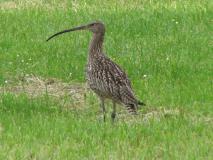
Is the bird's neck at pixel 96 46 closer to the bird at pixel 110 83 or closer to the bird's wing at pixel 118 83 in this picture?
the bird at pixel 110 83

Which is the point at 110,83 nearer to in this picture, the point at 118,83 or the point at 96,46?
the point at 118,83

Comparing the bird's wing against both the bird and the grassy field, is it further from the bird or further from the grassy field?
the grassy field

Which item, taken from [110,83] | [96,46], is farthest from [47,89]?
[110,83]

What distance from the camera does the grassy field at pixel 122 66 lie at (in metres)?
10.6

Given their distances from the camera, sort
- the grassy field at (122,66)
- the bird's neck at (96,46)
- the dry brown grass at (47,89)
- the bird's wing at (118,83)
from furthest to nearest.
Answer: the dry brown grass at (47,89) → the bird's neck at (96,46) → the bird's wing at (118,83) → the grassy field at (122,66)

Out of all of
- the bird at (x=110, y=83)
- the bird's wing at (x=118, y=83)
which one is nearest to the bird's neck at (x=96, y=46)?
the bird at (x=110, y=83)

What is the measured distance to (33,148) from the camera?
1038 centimetres

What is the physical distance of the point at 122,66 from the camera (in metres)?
14.9

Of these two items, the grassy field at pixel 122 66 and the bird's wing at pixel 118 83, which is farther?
the bird's wing at pixel 118 83

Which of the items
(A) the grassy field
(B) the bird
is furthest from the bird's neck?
(A) the grassy field

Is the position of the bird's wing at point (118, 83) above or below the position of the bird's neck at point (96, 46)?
below

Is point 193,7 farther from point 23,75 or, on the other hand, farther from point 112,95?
point 112,95

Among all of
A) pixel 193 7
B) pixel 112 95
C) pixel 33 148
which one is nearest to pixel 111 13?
pixel 193 7

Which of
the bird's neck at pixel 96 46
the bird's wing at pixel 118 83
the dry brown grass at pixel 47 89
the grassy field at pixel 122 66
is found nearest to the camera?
the grassy field at pixel 122 66
